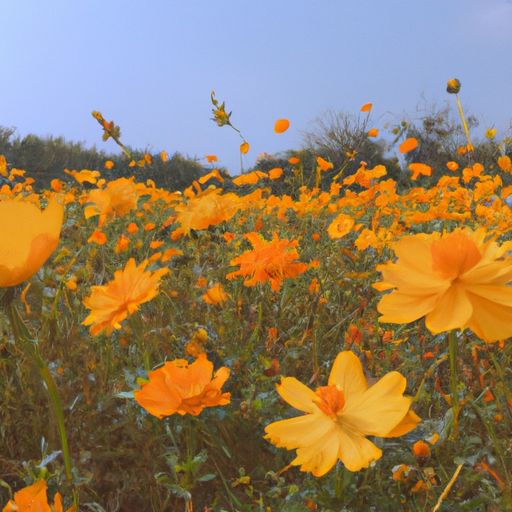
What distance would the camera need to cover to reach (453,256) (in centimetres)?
66

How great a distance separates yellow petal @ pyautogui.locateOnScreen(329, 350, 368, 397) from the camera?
71 centimetres

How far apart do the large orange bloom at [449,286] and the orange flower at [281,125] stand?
9.53ft

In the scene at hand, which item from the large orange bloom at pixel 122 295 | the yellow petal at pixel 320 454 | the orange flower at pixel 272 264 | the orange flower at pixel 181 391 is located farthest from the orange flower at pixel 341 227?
the yellow petal at pixel 320 454

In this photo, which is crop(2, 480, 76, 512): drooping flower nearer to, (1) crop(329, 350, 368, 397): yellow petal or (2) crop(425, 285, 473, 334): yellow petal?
A: (1) crop(329, 350, 368, 397): yellow petal

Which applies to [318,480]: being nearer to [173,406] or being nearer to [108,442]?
[173,406]

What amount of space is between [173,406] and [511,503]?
→ 409 millimetres

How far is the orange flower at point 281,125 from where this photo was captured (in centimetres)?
353

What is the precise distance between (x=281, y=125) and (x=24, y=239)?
10.1 feet

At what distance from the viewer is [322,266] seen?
222cm

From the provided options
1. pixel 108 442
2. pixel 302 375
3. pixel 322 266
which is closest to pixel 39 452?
pixel 108 442

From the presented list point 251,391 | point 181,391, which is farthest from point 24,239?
point 251,391

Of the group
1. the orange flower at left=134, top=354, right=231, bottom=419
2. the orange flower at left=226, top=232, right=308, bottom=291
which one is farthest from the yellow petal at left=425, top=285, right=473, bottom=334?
the orange flower at left=226, top=232, right=308, bottom=291

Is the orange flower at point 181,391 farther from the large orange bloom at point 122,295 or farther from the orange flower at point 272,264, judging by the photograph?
the orange flower at point 272,264

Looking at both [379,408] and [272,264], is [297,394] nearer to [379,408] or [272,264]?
[379,408]
